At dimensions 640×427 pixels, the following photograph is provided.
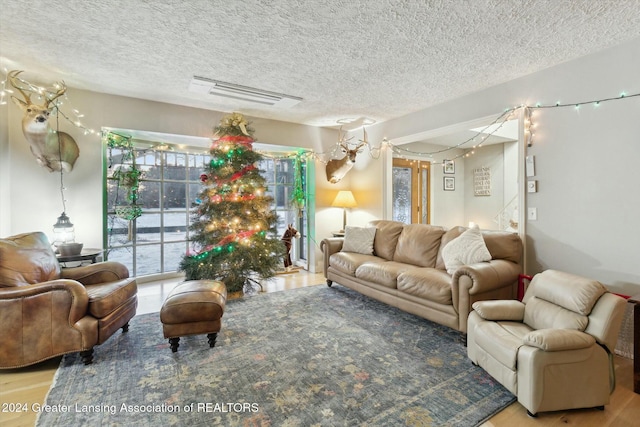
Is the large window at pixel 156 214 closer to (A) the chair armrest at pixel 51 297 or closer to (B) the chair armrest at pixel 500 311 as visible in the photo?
(A) the chair armrest at pixel 51 297

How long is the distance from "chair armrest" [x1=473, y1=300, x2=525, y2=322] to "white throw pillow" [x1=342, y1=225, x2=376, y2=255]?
2.12 meters

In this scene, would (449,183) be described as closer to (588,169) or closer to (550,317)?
(588,169)

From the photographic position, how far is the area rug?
1.73 meters

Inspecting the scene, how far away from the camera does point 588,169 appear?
8.92 feet

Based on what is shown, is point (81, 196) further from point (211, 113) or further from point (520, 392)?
point (520, 392)

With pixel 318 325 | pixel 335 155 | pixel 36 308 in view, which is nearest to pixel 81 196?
pixel 36 308

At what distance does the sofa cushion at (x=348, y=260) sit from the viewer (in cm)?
385

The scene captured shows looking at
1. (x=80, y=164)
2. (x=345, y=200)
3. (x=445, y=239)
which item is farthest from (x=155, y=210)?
(x=445, y=239)

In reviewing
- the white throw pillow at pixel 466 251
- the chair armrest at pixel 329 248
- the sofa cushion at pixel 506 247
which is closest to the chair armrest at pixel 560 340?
the white throw pillow at pixel 466 251

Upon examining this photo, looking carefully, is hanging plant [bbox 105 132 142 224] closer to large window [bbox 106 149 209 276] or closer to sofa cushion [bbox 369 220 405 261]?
large window [bbox 106 149 209 276]

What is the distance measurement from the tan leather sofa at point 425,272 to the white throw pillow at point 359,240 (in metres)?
0.08

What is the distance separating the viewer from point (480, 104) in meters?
3.57

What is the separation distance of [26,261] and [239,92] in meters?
2.60

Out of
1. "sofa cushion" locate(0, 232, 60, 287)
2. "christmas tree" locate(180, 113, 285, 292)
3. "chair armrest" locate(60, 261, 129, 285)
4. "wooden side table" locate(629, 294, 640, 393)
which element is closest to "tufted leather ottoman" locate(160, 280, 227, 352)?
"chair armrest" locate(60, 261, 129, 285)
